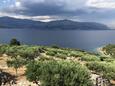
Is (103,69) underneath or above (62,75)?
underneath

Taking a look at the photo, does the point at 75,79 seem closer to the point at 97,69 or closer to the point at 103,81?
the point at 103,81

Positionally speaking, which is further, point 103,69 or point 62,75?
point 103,69

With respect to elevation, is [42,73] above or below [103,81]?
above

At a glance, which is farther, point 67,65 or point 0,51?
point 0,51

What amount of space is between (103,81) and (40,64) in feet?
32.1

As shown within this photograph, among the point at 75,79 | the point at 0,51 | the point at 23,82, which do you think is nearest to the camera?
the point at 75,79

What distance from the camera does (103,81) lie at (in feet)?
130

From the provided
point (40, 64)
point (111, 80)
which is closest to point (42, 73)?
point (40, 64)

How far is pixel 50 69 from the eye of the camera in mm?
31641

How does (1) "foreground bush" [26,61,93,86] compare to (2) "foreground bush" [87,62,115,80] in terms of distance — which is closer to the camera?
(1) "foreground bush" [26,61,93,86]

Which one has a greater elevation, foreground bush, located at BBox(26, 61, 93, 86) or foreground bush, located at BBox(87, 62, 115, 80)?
foreground bush, located at BBox(26, 61, 93, 86)

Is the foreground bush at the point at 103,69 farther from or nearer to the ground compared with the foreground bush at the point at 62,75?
nearer to the ground

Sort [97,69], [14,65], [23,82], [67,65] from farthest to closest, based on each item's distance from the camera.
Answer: [97,69]
[14,65]
[23,82]
[67,65]

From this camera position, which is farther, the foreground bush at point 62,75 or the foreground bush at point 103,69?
the foreground bush at point 103,69
